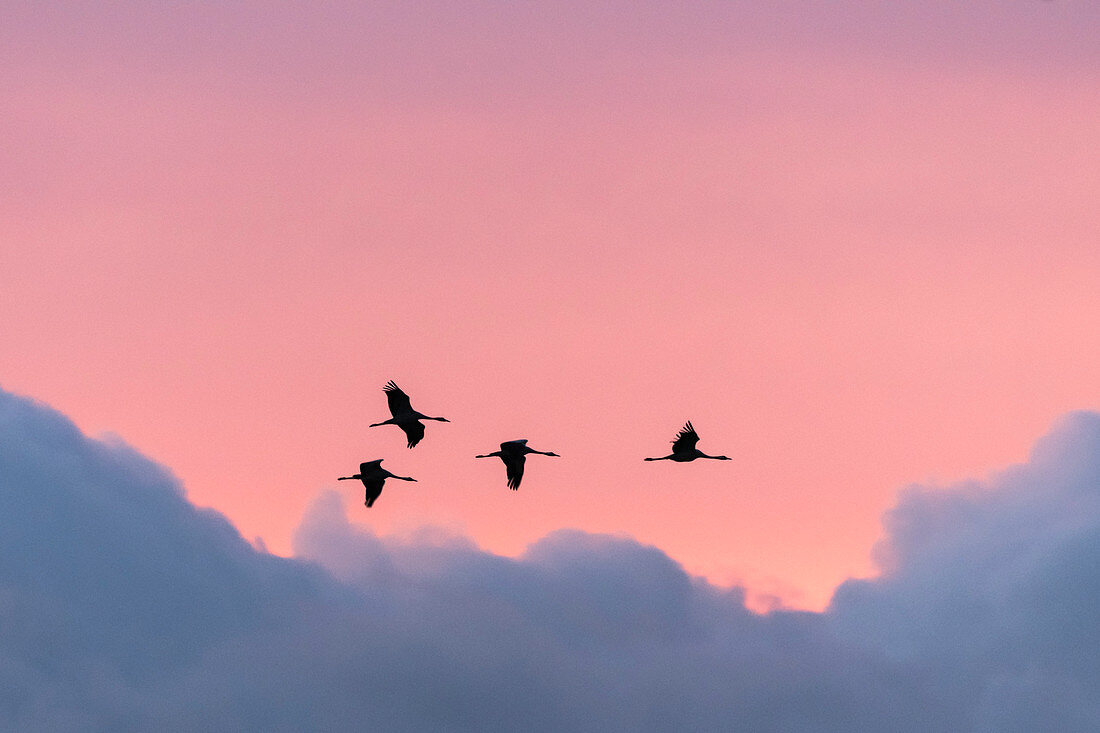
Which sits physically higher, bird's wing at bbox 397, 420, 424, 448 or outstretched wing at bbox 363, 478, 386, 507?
bird's wing at bbox 397, 420, 424, 448

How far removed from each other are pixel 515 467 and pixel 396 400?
7186mm

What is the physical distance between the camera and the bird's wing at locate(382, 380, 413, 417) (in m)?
121

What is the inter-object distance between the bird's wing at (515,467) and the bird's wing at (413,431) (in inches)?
182

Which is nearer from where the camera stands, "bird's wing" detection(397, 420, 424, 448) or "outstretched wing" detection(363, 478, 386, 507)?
"bird's wing" detection(397, 420, 424, 448)

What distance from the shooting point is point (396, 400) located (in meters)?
122

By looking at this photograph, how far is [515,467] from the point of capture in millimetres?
123062

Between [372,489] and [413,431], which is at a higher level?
[413,431]

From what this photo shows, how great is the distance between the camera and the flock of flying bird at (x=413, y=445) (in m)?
122

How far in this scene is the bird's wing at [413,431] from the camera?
399 feet

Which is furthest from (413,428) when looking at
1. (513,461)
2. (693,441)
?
(693,441)

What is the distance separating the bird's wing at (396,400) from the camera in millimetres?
121438

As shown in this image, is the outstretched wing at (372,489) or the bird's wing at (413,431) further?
the outstretched wing at (372,489)

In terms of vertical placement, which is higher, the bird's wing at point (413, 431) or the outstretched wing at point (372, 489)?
the bird's wing at point (413, 431)

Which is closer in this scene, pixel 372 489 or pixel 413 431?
pixel 413 431
